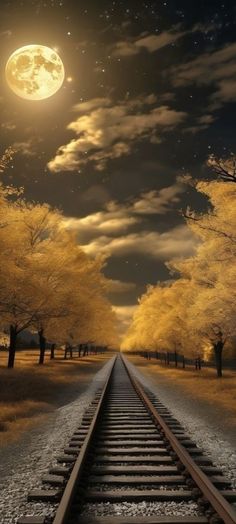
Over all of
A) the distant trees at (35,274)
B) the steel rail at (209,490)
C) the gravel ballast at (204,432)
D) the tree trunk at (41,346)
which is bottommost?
the gravel ballast at (204,432)

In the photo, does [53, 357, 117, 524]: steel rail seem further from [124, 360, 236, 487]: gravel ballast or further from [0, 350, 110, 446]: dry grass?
[0, 350, 110, 446]: dry grass

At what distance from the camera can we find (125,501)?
5.53 metres

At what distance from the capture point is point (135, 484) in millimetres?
6109

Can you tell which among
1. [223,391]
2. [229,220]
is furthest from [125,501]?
[223,391]


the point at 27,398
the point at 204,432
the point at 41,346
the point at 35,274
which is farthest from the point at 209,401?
the point at 41,346

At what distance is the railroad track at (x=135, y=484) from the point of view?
16.0ft

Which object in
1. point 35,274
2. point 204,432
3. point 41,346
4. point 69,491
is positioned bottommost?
point 204,432

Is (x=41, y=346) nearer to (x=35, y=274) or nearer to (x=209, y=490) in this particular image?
(x=35, y=274)

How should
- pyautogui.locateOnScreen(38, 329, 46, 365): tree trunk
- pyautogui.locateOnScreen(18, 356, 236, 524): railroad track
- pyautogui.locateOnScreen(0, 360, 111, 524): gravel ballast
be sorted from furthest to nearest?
1. pyautogui.locateOnScreen(38, 329, 46, 365): tree trunk
2. pyautogui.locateOnScreen(0, 360, 111, 524): gravel ballast
3. pyautogui.locateOnScreen(18, 356, 236, 524): railroad track

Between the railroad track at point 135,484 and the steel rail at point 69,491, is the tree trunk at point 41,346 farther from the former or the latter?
the steel rail at point 69,491

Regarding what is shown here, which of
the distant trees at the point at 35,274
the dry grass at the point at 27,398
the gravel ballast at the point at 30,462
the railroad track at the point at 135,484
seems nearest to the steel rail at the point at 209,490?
the railroad track at the point at 135,484

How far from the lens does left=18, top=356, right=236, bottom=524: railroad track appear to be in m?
4.89

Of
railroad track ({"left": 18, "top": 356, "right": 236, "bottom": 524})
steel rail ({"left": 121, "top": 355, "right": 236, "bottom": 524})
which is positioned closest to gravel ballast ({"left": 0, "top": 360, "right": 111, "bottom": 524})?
railroad track ({"left": 18, "top": 356, "right": 236, "bottom": 524})

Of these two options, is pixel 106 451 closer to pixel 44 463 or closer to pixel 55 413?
pixel 44 463
